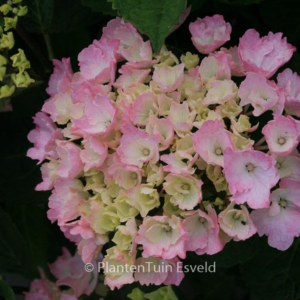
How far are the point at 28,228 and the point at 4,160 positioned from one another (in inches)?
6.4

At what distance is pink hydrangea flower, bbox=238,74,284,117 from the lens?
71 centimetres

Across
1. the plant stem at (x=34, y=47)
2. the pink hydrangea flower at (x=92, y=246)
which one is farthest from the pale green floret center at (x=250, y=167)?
the plant stem at (x=34, y=47)

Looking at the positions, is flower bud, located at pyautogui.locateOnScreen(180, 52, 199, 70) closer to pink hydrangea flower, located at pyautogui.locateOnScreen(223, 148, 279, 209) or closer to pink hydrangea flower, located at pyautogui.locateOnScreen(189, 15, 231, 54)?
pink hydrangea flower, located at pyautogui.locateOnScreen(189, 15, 231, 54)

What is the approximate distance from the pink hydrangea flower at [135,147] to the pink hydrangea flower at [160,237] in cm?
7

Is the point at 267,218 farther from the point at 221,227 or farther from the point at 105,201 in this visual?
the point at 105,201

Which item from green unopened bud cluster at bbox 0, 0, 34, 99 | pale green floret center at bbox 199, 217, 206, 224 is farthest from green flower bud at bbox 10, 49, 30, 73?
pale green floret center at bbox 199, 217, 206, 224

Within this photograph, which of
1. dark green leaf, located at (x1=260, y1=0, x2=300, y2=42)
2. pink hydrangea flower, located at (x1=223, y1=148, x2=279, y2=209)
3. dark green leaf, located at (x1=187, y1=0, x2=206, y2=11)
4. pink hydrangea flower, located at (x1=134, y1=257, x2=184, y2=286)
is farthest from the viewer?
dark green leaf, located at (x1=260, y1=0, x2=300, y2=42)

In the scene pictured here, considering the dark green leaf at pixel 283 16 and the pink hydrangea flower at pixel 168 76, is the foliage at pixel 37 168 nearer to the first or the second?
the dark green leaf at pixel 283 16

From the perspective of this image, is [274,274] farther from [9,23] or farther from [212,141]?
[9,23]

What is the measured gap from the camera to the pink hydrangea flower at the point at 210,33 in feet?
2.58

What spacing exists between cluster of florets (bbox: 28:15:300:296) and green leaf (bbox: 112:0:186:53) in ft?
0.16

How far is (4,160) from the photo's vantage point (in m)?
1.08

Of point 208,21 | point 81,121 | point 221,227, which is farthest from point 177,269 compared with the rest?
point 208,21

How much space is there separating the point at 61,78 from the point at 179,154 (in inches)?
10.4
